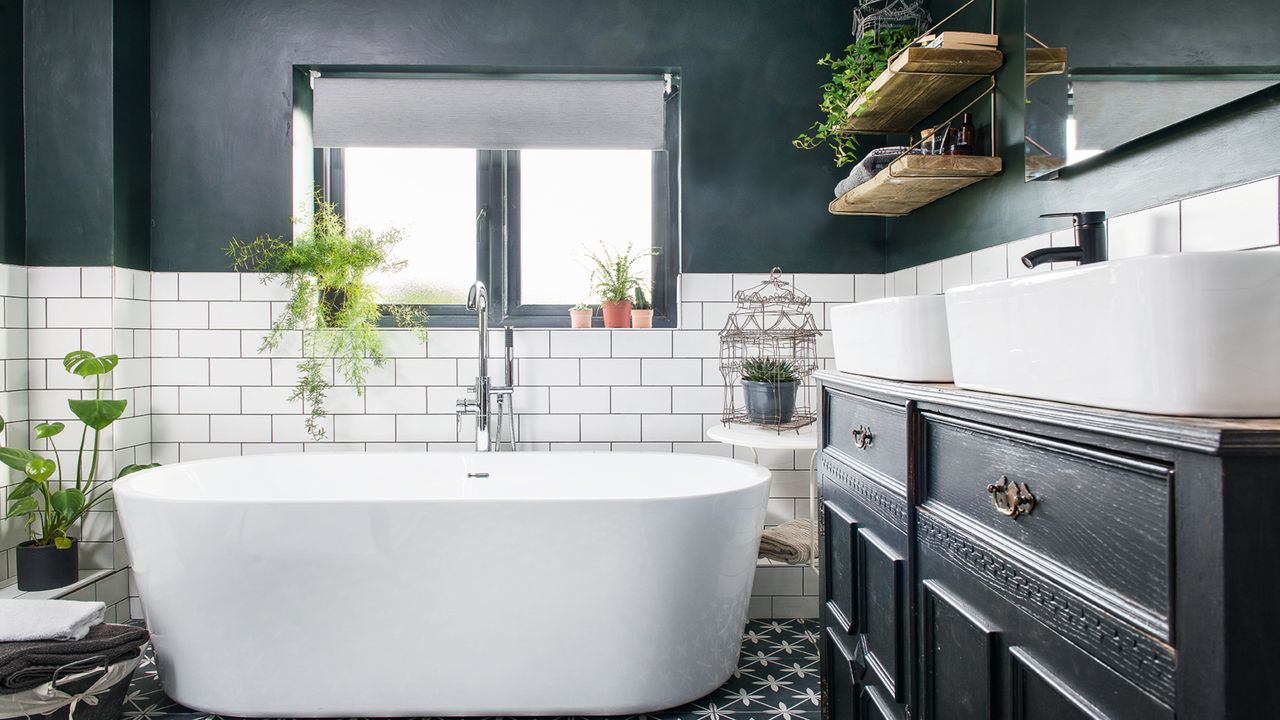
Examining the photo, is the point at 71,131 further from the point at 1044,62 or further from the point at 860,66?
the point at 1044,62

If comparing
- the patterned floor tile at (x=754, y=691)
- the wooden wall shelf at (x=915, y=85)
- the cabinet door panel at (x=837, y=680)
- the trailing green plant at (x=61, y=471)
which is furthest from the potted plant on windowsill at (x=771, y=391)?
the trailing green plant at (x=61, y=471)

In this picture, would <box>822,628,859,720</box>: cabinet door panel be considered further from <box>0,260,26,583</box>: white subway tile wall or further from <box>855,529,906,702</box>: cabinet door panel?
<box>0,260,26,583</box>: white subway tile wall

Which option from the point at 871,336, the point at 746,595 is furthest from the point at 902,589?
the point at 746,595

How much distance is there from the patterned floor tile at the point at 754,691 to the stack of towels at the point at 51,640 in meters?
0.24

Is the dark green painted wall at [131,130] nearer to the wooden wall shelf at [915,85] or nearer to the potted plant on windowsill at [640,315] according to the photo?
the potted plant on windowsill at [640,315]

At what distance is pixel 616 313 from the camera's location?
9.81 ft

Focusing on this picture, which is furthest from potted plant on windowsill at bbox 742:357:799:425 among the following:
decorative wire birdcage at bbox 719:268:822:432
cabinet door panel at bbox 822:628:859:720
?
cabinet door panel at bbox 822:628:859:720

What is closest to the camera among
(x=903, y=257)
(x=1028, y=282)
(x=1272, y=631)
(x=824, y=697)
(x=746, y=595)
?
(x=1272, y=631)

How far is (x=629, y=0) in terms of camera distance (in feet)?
9.52

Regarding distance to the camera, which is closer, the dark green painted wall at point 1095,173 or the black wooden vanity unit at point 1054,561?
the black wooden vanity unit at point 1054,561

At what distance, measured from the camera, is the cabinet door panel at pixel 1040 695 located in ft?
2.58

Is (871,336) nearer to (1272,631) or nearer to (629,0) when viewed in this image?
(1272,631)

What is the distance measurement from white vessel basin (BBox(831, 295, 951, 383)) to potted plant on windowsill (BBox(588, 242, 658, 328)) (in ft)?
5.30

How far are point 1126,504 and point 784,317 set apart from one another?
224 centimetres
